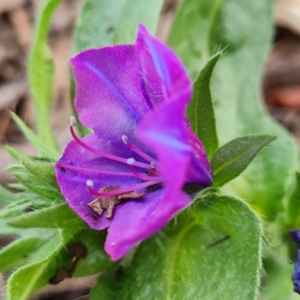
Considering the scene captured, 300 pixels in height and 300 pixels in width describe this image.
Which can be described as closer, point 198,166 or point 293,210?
point 198,166

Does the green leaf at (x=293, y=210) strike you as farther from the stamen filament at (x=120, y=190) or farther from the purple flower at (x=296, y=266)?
the stamen filament at (x=120, y=190)

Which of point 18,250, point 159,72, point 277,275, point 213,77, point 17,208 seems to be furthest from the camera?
point 213,77

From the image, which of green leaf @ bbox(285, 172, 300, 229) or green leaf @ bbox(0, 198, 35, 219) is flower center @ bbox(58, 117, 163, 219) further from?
green leaf @ bbox(285, 172, 300, 229)

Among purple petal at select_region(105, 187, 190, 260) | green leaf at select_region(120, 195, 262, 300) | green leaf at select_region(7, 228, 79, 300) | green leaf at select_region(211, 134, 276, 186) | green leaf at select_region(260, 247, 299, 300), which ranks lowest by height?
green leaf at select_region(260, 247, 299, 300)

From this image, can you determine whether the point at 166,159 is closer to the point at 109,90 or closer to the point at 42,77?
the point at 109,90

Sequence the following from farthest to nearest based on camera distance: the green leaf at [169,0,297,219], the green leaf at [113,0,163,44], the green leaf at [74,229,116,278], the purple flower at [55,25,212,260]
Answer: the green leaf at [169,0,297,219] < the green leaf at [113,0,163,44] < the green leaf at [74,229,116,278] < the purple flower at [55,25,212,260]

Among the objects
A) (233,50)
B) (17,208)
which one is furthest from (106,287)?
(233,50)

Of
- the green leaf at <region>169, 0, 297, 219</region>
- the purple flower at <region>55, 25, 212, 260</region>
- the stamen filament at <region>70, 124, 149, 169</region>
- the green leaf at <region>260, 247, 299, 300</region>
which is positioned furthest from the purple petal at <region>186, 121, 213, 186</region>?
the green leaf at <region>169, 0, 297, 219</region>
